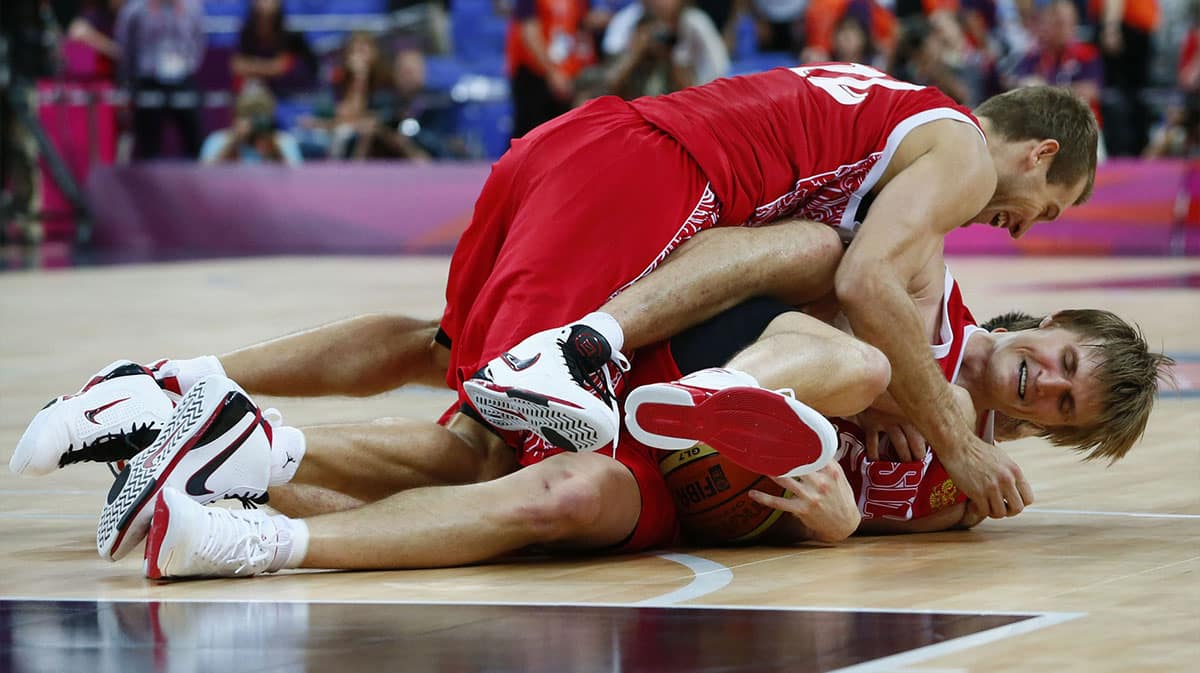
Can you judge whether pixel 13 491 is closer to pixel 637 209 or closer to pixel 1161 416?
pixel 637 209

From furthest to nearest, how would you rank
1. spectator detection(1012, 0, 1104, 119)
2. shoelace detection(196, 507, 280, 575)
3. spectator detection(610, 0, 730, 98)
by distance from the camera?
spectator detection(1012, 0, 1104, 119) → spectator detection(610, 0, 730, 98) → shoelace detection(196, 507, 280, 575)

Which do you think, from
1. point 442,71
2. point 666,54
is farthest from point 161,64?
point 666,54

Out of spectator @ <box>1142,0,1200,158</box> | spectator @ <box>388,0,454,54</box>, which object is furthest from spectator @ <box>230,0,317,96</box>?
spectator @ <box>1142,0,1200,158</box>

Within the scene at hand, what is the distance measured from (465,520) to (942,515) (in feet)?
4.01

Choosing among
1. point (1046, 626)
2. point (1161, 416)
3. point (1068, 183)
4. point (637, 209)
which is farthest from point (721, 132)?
point (1161, 416)

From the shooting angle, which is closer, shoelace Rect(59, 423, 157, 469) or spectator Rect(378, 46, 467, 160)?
shoelace Rect(59, 423, 157, 469)

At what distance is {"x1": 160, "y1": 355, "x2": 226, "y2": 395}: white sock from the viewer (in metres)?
4.45

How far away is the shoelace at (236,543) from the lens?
358 cm

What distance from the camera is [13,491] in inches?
191

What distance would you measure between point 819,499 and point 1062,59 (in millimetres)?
10596

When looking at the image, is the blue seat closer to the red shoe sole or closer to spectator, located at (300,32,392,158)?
spectator, located at (300,32,392,158)

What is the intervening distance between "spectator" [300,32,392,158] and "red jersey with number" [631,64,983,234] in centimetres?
1069

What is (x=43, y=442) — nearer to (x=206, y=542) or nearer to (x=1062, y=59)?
(x=206, y=542)

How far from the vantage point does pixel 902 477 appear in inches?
168
